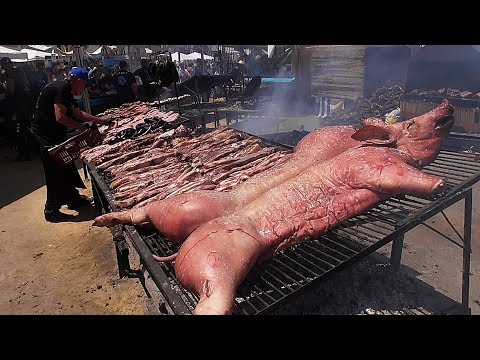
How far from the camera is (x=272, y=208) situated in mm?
3121

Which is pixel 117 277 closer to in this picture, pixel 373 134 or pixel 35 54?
pixel 373 134

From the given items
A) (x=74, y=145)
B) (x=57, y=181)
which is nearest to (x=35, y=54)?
(x=57, y=181)

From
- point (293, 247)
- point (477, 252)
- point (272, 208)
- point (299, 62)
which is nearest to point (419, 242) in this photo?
point (477, 252)

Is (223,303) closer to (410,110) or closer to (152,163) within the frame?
(152,163)

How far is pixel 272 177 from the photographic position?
3.63 m

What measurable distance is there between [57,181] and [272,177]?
4976 mm

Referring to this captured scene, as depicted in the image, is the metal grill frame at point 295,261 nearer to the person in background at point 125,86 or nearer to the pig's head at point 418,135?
the pig's head at point 418,135

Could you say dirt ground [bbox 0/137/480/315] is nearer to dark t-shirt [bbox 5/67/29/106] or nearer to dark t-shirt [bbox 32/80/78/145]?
dark t-shirt [bbox 32/80/78/145]

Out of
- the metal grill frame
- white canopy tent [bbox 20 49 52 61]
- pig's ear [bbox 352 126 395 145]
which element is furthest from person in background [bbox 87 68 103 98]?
pig's ear [bbox 352 126 395 145]

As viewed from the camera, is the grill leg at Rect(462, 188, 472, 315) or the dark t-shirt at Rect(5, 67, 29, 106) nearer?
the grill leg at Rect(462, 188, 472, 315)

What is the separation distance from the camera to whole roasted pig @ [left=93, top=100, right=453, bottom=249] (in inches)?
124

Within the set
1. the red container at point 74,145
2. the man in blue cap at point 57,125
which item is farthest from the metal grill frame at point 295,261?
the man in blue cap at point 57,125

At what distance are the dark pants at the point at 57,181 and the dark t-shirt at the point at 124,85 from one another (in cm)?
584

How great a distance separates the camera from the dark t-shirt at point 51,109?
649 centimetres
